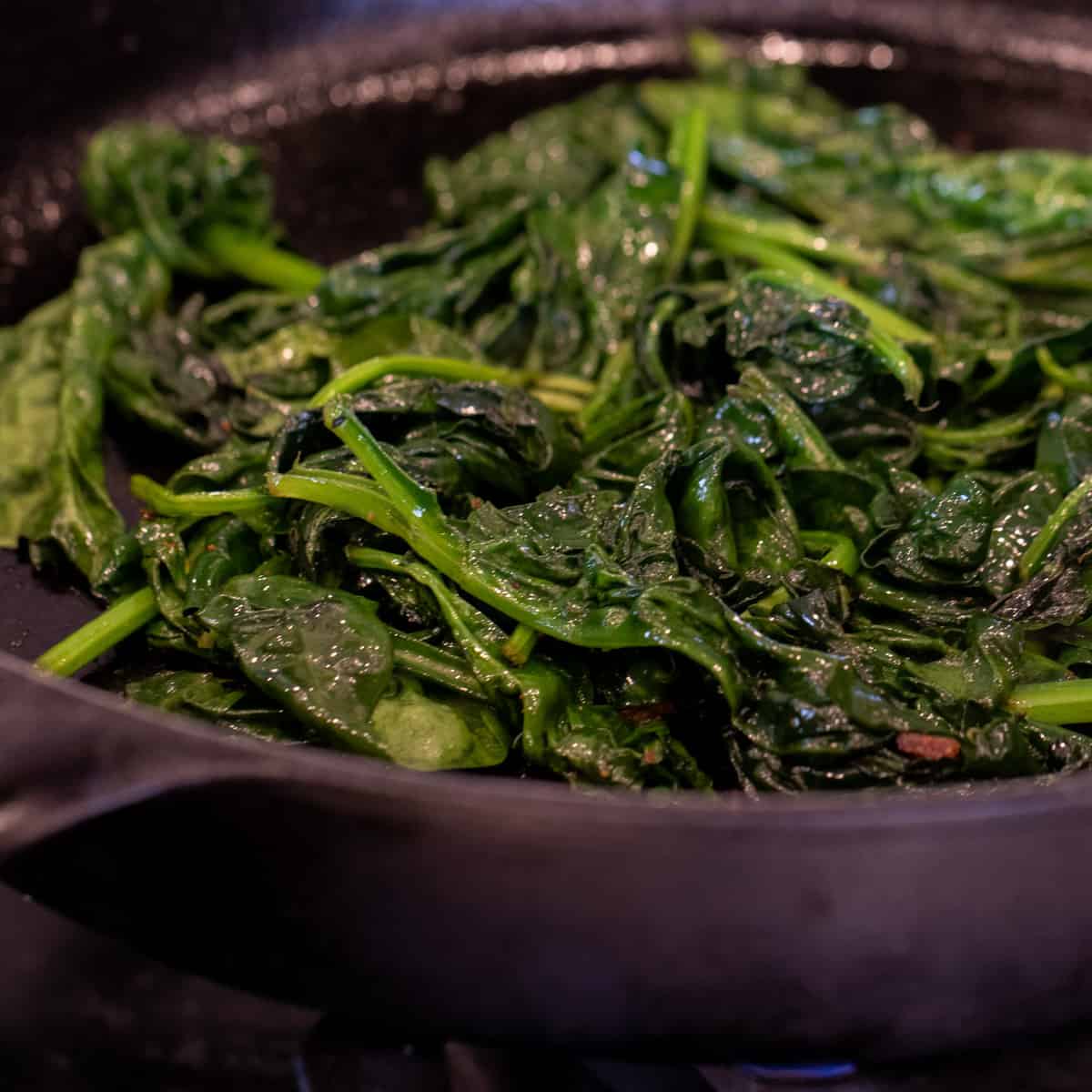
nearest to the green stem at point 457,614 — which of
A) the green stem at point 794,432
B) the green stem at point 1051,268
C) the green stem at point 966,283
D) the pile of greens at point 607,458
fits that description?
the pile of greens at point 607,458

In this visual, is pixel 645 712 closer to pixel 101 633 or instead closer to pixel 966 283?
pixel 101 633

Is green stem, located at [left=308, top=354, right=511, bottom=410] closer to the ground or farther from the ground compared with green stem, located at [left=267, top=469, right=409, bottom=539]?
farther from the ground

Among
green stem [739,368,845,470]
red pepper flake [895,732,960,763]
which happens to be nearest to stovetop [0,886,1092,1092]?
red pepper flake [895,732,960,763]

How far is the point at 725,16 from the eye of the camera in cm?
332

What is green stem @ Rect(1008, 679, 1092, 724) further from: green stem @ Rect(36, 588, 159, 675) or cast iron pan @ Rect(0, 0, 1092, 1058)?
green stem @ Rect(36, 588, 159, 675)

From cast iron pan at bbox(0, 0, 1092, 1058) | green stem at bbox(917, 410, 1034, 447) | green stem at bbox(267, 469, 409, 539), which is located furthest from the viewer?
green stem at bbox(917, 410, 1034, 447)

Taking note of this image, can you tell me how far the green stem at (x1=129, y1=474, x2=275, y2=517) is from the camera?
180cm

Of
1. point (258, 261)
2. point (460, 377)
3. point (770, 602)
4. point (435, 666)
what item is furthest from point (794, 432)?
point (258, 261)

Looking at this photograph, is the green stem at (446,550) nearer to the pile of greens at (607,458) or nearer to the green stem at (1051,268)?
the pile of greens at (607,458)

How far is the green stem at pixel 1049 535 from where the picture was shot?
5.61ft

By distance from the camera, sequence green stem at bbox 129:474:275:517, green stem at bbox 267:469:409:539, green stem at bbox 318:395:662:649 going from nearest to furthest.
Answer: green stem at bbox 318:395:662:649 → green stem at bbox 267:469:409:539 → green stem at bbox 129:474:275:517

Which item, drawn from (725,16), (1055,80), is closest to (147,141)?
(725,16)

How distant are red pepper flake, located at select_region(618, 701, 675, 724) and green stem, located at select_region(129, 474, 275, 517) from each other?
0.69 metres

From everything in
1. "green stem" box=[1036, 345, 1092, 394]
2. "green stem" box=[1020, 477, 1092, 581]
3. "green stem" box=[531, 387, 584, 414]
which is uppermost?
"green stem" box=[1036, 345, 1092, 394]
